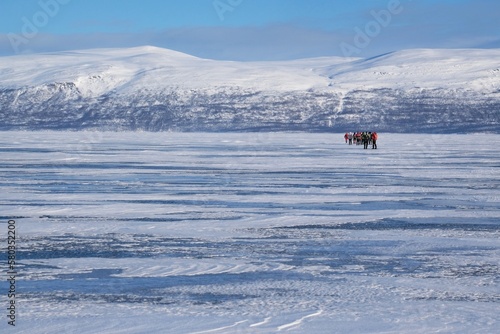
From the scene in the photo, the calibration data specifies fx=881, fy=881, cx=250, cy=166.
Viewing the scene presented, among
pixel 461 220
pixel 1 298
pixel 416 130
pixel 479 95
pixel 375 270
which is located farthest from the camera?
pixel 479 95

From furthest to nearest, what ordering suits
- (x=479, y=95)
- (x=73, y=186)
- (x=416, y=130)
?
(x=479, y=95) < (x=416, y=130) < (x=73, y=186)

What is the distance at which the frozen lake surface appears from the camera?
301 inches

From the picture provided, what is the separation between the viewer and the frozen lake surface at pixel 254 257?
25.1 feet

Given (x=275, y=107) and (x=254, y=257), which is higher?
(x=254, y=257)

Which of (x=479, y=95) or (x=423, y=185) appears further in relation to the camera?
(x=479, y=95)

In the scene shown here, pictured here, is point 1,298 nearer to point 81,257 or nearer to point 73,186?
point 81,257

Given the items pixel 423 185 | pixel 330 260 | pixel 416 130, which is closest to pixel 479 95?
pixel 416 130

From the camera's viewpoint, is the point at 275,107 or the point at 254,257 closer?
the point at 254,257

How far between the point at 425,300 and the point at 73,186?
540 inches

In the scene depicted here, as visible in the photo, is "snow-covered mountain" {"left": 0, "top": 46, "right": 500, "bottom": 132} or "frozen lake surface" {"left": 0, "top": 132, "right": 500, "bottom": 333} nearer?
"frozen lake surface" {"left": 0, "top": 132, "right": 500, "bottom": 333}

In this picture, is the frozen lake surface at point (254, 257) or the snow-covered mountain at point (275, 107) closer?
the frozen lake surface at point (254, 257)

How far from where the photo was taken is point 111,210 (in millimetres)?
15641

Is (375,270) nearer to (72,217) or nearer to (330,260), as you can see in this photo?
(330,260)

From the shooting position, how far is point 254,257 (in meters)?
10.7
